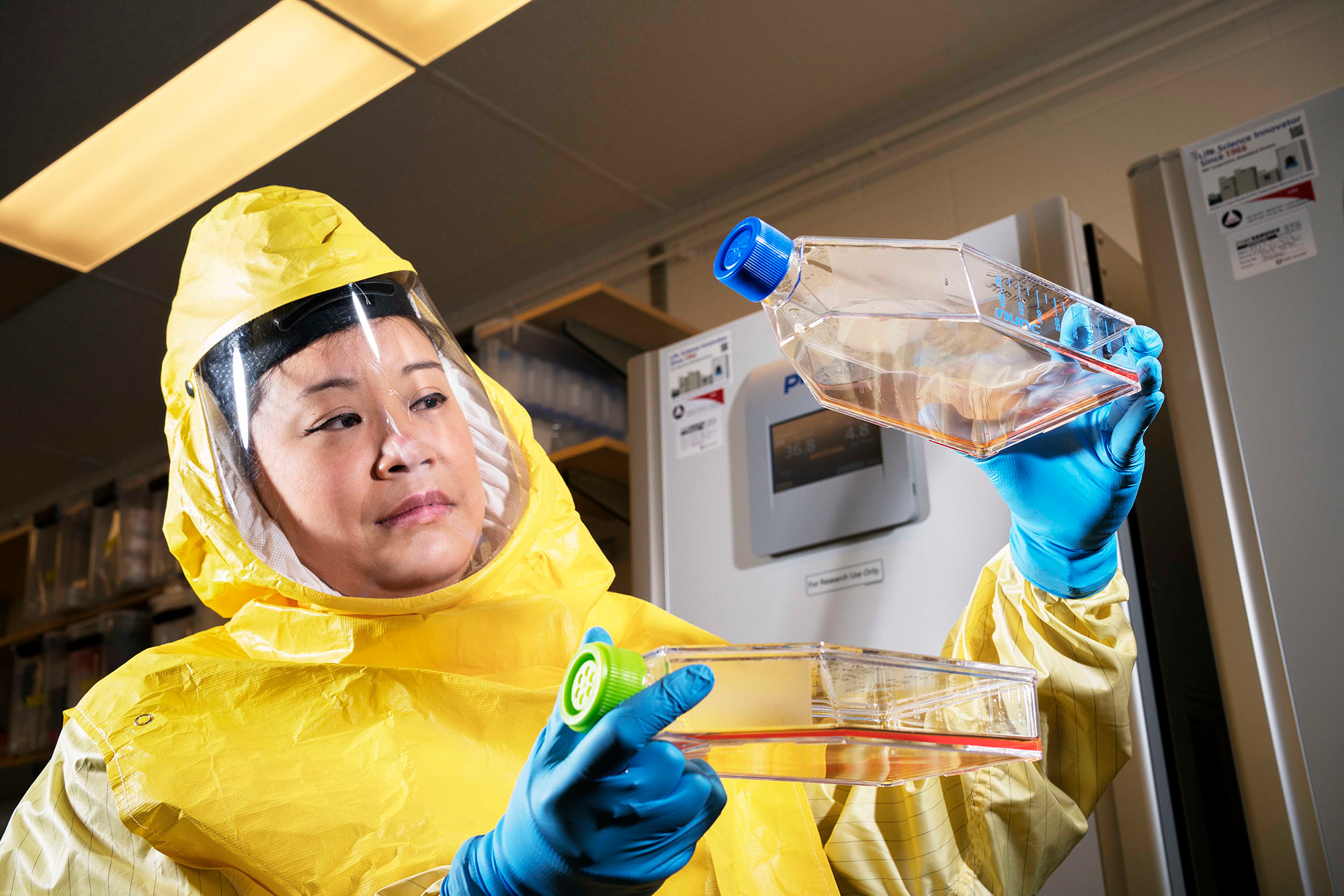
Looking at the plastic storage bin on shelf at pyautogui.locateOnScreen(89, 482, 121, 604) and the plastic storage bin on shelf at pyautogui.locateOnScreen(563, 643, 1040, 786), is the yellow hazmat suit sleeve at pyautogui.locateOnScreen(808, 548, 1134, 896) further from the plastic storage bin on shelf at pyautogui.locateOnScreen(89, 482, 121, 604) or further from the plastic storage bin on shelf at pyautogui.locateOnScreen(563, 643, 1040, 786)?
the plastic storage bin on shelf at pyautogui.locateOnScreen(89, 482, 121, 604)

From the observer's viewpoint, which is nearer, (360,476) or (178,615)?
(360,476)

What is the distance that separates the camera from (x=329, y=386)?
118cm

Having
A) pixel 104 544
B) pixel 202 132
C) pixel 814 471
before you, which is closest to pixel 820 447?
pixel 814 471

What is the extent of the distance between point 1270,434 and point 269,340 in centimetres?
121

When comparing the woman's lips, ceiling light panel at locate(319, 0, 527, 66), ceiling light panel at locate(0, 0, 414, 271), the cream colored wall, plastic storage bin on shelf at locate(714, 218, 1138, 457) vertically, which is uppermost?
ceiling light panel at locate(319, 0, 527, 66)

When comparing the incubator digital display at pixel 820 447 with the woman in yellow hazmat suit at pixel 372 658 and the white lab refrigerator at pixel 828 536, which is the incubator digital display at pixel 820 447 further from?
the woman in yellow hazmat suit at pixel 372 658

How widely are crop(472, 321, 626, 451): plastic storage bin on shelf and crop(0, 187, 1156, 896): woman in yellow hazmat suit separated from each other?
1.17 m

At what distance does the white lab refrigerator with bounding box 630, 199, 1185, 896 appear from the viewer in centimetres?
136

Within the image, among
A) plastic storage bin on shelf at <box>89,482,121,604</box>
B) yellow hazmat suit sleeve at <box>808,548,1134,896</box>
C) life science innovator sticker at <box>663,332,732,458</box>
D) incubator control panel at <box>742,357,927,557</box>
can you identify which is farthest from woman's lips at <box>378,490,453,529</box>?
plastic storage bin on shelf at <box>89,482,121,604</box>

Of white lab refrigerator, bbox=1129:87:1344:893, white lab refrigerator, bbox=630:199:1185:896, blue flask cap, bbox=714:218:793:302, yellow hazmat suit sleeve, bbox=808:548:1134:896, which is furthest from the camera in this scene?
white lab refrigerator, bbox=630:199:1185:896

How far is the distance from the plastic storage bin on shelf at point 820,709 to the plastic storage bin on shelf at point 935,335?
26 cm

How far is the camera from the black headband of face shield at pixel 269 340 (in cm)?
121

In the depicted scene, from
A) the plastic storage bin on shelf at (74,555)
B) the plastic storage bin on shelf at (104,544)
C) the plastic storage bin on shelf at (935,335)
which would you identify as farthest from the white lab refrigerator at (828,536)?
the plastic storage bin on shelf at (74,555)

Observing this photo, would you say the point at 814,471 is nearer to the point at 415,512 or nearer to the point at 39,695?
the point at 415,512
